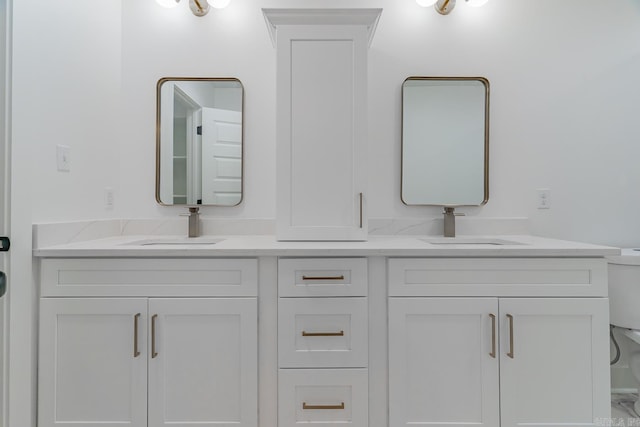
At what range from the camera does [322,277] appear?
1.37 meters

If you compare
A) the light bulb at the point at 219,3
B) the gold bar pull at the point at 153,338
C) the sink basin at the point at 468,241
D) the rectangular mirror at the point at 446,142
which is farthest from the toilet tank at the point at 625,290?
the light bulb at the point at 219,3

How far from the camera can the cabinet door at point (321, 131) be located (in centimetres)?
158

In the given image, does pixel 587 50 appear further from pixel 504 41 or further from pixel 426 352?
pixel 426 352

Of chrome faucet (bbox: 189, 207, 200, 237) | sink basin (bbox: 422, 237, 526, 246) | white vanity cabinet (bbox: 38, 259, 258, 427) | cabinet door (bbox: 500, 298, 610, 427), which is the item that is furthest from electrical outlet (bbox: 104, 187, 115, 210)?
cabinet door (bbox: 500, 298, 610, 427)

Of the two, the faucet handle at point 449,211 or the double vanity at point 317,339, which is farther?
the faucet handle at point 449,211

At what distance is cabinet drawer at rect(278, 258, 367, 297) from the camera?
137cm

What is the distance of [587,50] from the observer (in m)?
1.93

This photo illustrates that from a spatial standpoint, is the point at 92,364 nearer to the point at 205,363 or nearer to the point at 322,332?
the point at 205,363

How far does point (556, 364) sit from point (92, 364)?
1.85 m

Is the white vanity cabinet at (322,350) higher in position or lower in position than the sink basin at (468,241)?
lower

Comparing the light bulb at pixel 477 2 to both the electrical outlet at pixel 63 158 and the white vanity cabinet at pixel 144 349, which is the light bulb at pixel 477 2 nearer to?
the white vanity cabinet at pixel 144 349

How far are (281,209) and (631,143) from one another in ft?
6.57

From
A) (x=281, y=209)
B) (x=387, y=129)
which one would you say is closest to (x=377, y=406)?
(x=281, y=209)

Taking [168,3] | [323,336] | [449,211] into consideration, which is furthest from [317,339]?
[168,3]
